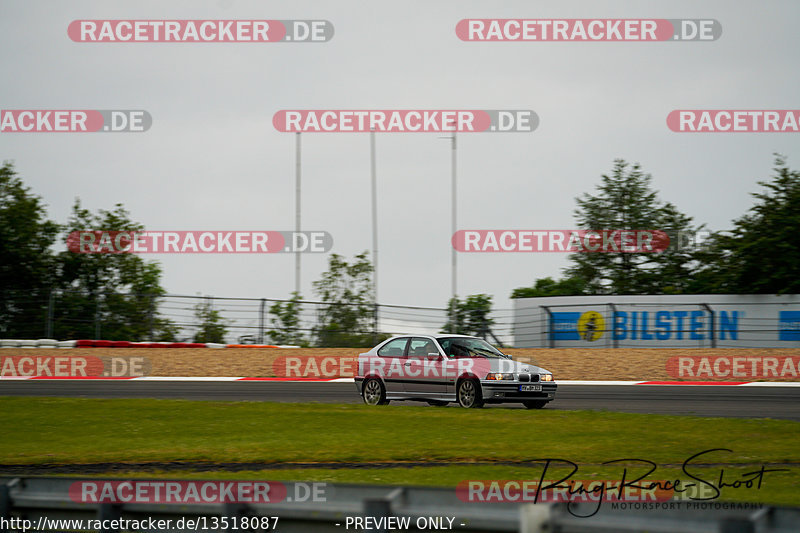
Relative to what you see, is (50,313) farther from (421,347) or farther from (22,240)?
(421,347)

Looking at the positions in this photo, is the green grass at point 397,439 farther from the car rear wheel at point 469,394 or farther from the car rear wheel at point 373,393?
the car rear wheel at point 373,393

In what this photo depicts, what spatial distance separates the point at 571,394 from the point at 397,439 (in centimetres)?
730

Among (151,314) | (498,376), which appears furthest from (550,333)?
(498,376)

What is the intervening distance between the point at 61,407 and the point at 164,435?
4082mm

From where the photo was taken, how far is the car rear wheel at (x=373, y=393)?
56.0 feet

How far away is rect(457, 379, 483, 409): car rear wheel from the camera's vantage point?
53.1 feet

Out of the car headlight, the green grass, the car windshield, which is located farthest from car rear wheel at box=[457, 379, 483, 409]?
the car windshield

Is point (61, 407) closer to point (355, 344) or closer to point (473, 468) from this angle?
point (473, 468)

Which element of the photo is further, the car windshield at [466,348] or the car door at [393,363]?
the car door at [393,363]

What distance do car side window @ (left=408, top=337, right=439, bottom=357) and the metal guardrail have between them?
1195 centimetres

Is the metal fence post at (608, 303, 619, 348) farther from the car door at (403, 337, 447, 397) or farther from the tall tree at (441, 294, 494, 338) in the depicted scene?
the car door at (403, 337, 447, 397)

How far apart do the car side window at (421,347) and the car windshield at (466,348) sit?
169mm

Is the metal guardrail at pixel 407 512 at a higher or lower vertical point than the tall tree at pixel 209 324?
lower

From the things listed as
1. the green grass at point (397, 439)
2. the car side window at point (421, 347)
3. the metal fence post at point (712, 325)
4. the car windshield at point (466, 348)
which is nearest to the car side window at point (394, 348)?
the car side window at point (421, 347)
